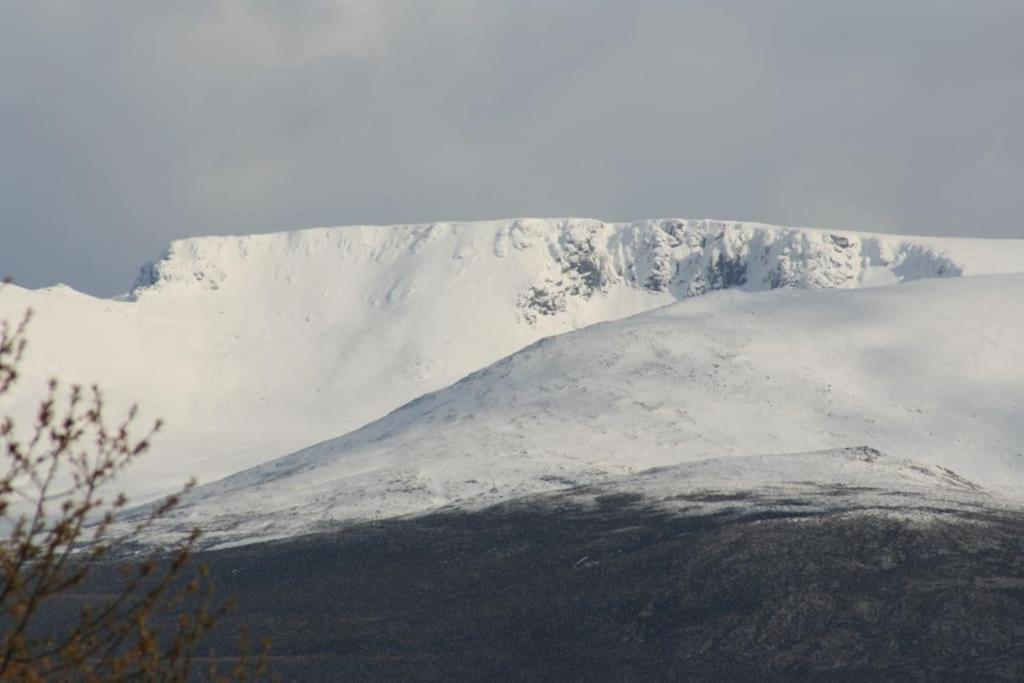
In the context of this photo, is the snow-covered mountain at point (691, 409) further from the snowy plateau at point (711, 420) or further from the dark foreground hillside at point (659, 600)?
the dark foreground hillside at point (659, 600)

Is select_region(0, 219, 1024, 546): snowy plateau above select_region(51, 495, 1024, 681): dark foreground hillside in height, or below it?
above

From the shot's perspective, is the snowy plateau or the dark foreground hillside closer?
the dark foreground hillside

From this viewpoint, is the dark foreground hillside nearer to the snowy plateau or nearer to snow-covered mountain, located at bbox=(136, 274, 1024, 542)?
the snowy plateau

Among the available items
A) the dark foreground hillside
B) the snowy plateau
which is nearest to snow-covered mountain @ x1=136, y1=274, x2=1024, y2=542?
the snowy plateau

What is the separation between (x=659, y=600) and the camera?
65.3m

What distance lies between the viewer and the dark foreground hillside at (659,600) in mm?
56594

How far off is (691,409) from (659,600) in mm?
56273

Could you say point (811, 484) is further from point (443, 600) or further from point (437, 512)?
point (443, 600)

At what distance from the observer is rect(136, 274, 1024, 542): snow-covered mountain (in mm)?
105125

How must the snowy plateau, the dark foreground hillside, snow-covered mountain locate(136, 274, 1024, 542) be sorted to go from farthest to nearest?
snow-covered mountain locate(136, 274, 1024, 542), the snowy plateau, the dark foreground hillside

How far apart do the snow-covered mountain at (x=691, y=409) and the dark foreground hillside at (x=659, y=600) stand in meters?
15.0

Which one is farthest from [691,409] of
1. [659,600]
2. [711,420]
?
[659,600]

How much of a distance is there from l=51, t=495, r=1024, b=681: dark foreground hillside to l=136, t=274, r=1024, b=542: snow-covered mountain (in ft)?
49.3

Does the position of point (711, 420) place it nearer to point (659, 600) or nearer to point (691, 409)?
point (691, 409)
